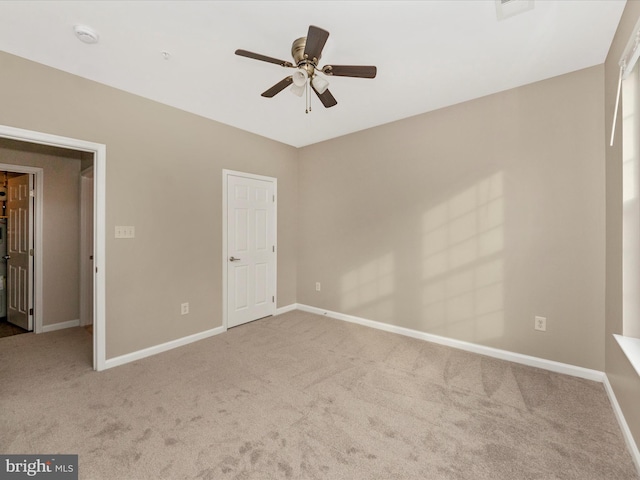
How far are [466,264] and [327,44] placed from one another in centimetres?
248

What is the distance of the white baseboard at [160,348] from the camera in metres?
2.74

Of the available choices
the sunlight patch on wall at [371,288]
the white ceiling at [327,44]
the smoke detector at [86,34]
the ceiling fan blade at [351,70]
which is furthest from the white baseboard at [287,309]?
the smoke detector at [86,34]

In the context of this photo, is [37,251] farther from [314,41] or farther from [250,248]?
[314,41]

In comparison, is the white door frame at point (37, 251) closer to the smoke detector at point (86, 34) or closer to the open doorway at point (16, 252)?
the open doorway at point (16, 252)

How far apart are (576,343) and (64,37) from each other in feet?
15.5

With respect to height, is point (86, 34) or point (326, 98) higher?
point (86, 34)

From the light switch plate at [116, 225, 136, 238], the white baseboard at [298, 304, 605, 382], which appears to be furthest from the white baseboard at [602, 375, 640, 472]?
the light switch plate at [116, 225, 136, 238]

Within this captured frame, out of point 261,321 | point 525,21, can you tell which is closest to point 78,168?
point 261,321

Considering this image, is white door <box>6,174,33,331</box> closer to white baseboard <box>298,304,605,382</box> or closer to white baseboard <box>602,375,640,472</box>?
white baseboard <box>298,304,605,382</box>

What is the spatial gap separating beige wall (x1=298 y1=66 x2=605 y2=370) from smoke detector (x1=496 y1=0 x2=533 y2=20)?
A: 3.66ft

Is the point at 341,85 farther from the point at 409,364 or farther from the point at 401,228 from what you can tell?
the point at 409,364

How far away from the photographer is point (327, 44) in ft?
7.07

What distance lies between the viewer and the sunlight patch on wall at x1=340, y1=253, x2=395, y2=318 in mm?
3703

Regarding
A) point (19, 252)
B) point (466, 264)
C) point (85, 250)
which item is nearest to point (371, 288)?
point (466, 264)
